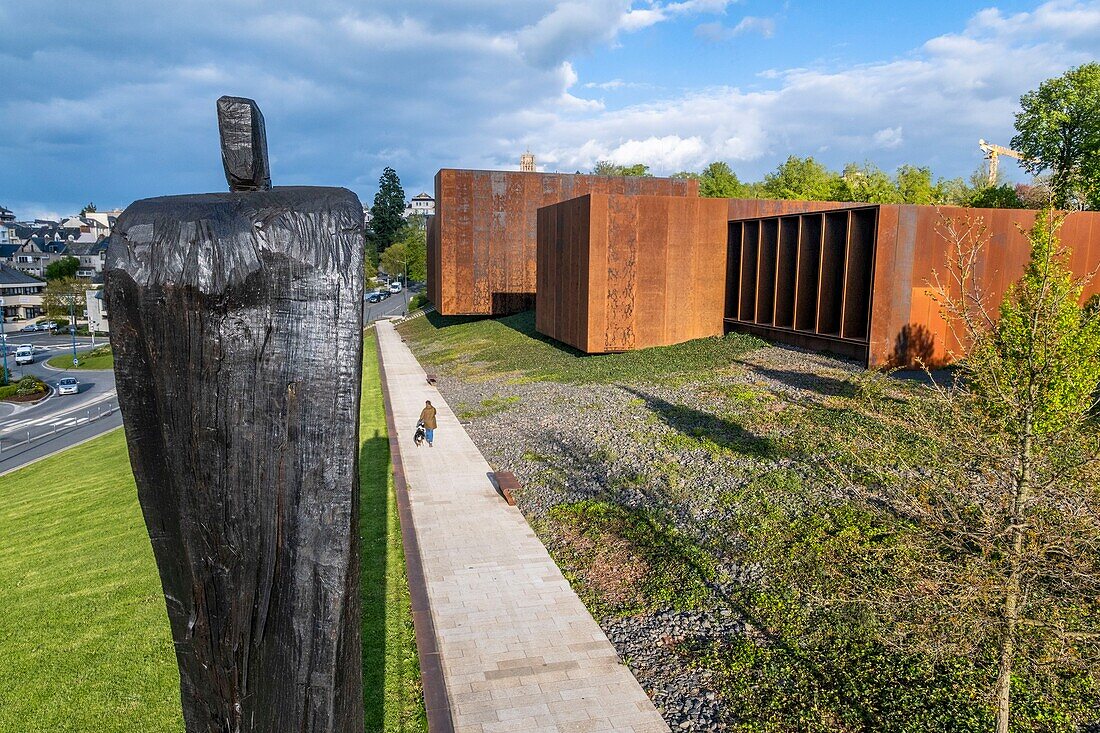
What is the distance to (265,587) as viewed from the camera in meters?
1.78

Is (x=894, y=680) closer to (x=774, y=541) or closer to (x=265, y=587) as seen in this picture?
(x=774, y=541)

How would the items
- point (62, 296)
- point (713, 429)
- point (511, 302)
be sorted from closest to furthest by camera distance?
point (713, 429) < point (511, 302) < point (62, 296)

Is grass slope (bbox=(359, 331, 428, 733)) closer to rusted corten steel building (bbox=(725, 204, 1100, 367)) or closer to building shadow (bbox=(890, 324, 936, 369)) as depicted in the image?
rusted corten steel building (bbox=(725, 204, 1100, 367))

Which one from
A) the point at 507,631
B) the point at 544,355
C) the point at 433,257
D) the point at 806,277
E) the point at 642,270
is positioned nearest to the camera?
the point at 507,631

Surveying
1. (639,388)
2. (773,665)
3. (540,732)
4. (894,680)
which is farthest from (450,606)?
(639,388)

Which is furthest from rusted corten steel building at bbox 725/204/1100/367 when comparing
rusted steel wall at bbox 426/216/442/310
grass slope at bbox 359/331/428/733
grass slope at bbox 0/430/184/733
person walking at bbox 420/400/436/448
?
rusted steel wall at bbox 426/216/442/310

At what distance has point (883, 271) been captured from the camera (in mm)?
17031

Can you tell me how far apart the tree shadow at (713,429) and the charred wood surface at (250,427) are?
34.6 ft

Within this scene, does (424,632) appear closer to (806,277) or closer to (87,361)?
(806,277)

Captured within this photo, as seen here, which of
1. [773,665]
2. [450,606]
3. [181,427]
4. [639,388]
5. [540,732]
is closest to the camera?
[181,427]

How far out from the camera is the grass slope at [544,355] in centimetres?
1989

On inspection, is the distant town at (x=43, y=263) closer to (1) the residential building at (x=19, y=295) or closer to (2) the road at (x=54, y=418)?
(1) the residential building at (x=19, y=295)

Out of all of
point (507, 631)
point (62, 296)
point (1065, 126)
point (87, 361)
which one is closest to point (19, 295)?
point (62, 296)

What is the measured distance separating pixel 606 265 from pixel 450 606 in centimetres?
1508
